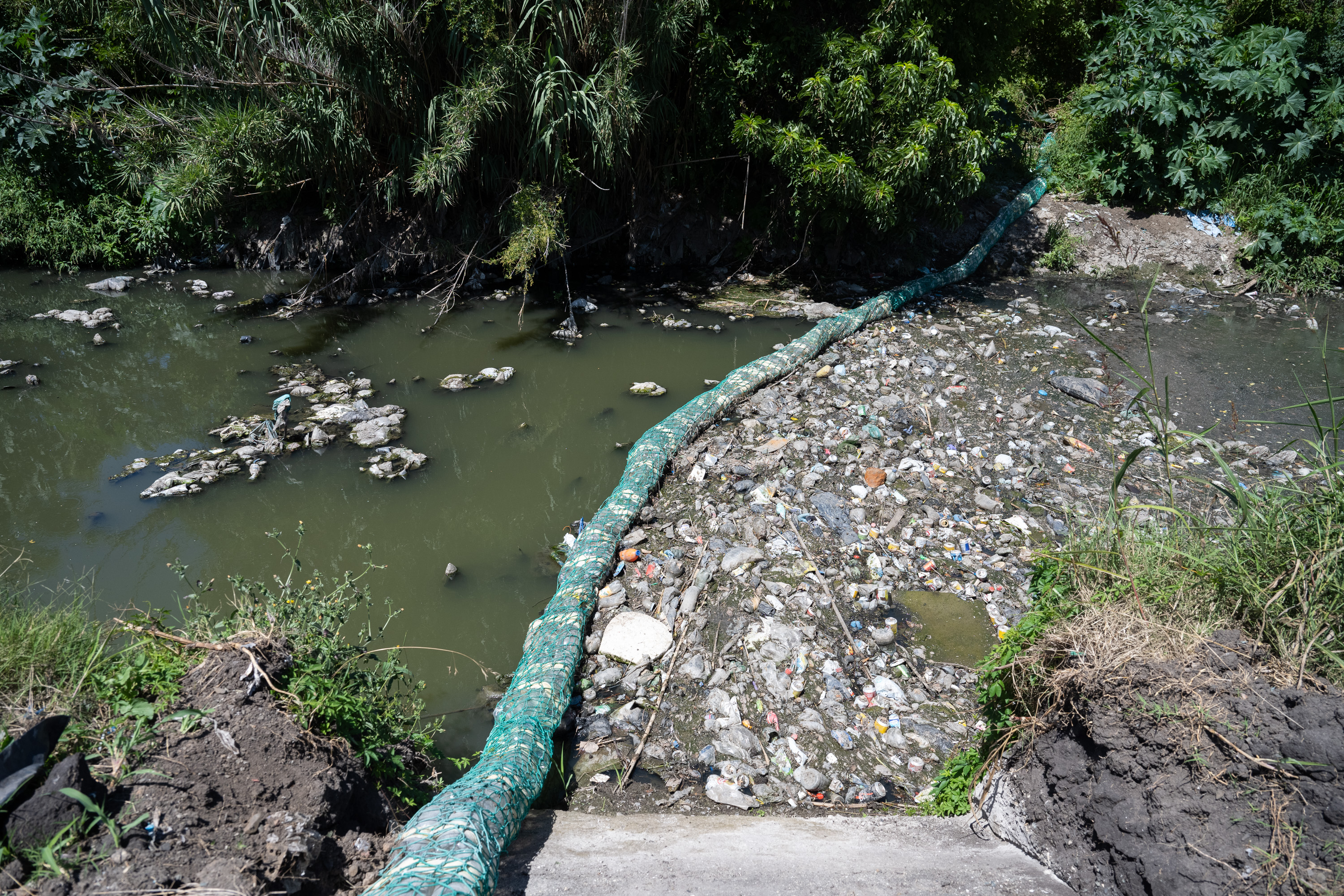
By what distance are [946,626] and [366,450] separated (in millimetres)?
3554

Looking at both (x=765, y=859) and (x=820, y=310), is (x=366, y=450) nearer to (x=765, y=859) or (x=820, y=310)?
(x=765, y=859)

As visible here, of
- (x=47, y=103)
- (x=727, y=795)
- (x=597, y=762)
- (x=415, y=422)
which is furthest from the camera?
(x=47, y=103)

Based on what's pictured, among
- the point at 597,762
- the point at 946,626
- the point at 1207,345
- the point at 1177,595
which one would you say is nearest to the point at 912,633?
the point at 946,626

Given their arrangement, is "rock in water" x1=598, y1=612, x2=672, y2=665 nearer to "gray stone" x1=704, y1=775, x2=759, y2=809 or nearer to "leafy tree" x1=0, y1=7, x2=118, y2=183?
"gray stone" x1=704, y1=775, x2=759, y2=809

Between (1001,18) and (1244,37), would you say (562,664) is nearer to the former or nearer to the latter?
(1001,18)

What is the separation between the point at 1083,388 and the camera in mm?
4812

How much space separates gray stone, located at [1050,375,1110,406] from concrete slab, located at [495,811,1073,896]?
3476 millimetres

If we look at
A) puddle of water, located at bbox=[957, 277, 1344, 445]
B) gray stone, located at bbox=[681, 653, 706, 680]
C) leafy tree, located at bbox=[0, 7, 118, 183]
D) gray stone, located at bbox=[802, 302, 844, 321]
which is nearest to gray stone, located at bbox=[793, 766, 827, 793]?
gray stone, located at bbox=[681, 653, 706, 680]

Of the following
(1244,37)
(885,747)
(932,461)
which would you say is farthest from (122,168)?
(1244,37)

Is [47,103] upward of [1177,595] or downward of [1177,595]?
upward

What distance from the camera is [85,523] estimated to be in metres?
3.99

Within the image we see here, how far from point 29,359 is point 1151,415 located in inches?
325

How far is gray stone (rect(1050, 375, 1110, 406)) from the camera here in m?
4.74

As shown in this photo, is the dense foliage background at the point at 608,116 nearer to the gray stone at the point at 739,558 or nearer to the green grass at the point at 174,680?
the gray stone at the point at 739,558
